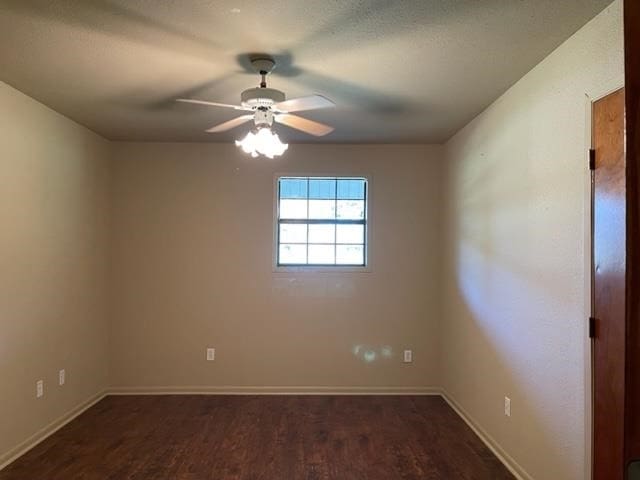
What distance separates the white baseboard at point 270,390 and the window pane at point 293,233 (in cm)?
159

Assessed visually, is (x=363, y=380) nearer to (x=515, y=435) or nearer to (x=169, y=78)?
(x=515, y=435)

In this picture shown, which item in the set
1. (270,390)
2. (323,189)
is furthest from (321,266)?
(270,390)

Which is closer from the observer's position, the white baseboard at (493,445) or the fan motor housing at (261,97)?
the fan motor housing at (261,97)

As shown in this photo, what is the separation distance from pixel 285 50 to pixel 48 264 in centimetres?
265

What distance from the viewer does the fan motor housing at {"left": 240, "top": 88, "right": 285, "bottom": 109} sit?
240 cm

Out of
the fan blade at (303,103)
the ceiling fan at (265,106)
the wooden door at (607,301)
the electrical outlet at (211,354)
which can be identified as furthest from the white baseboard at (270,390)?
the fan blade at (303,103)

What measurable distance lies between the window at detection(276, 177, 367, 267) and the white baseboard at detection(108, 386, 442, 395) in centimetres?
135

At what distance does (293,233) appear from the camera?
4.66m

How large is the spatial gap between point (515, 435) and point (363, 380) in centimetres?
188

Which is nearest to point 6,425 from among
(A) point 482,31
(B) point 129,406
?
(B) point 129,406

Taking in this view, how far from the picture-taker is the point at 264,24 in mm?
2139

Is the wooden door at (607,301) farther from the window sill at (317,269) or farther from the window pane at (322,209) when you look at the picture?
the window pane at (322,209)

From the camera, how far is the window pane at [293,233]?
4.65m

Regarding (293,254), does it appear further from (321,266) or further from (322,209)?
(322,209)
